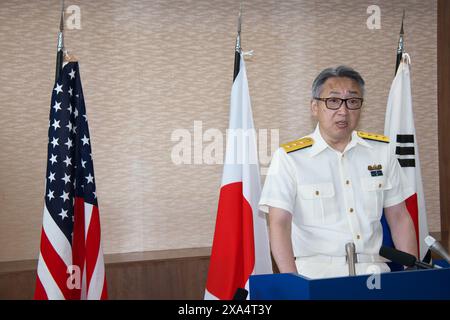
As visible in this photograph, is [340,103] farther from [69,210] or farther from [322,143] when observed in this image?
[69,210]

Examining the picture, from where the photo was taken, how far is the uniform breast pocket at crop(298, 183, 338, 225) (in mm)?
2111

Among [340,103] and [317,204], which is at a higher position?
[340,103]

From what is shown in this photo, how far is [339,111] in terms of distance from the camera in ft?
6.86

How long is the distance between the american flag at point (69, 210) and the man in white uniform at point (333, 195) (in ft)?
3.80

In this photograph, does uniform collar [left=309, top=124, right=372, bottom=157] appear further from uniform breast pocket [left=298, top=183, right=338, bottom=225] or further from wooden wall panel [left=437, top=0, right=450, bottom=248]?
wooden wall panel [left=437, top=0, right=450, bottom=248]

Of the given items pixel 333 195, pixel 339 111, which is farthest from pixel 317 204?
pixel 339 111

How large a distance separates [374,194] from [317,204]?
0.84ft

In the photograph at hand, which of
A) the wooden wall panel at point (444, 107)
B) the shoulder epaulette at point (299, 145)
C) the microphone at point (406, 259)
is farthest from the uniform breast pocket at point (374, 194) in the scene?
the wooden wall panel at point (444, 107)

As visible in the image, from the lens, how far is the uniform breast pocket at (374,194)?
215 cm

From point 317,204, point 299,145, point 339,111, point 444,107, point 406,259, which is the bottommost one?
point 406,259

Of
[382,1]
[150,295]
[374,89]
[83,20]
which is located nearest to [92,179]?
[150,295]

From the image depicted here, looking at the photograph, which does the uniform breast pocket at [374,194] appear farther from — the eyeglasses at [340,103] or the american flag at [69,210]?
the american flag at [69,210]

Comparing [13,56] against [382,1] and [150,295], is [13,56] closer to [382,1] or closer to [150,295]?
[150,295]

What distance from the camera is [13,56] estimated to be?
323cm
